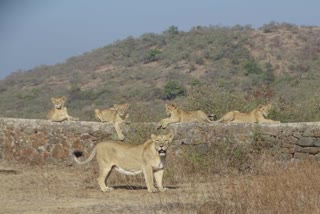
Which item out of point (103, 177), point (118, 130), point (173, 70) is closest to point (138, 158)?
point (103, 177)

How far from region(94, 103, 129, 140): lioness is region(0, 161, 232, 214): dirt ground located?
4.95ft

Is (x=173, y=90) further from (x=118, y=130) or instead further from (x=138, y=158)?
(x=138, y=158)

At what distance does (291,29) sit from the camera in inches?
2258

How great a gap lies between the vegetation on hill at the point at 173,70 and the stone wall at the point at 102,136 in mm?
15898

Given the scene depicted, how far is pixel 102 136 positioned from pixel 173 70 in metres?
31.7

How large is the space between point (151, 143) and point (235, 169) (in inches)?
154

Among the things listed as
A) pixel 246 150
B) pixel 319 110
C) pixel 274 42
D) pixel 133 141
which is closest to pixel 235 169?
pixel 246 150

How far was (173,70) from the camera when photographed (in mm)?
50781

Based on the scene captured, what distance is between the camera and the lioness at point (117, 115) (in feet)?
62.1

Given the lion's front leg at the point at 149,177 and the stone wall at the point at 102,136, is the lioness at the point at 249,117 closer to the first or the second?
the stone wall at the point at 102,136

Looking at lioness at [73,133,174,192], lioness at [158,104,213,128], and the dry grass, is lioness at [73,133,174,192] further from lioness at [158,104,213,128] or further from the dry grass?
lioness at [158,104,213,128]

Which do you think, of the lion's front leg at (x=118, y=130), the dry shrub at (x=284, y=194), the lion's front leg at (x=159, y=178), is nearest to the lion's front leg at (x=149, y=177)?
the lion's front leg at (x=159, y=178)

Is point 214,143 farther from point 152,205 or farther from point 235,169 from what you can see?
point 152,205

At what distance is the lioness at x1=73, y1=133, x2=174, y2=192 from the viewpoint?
43.1ft
